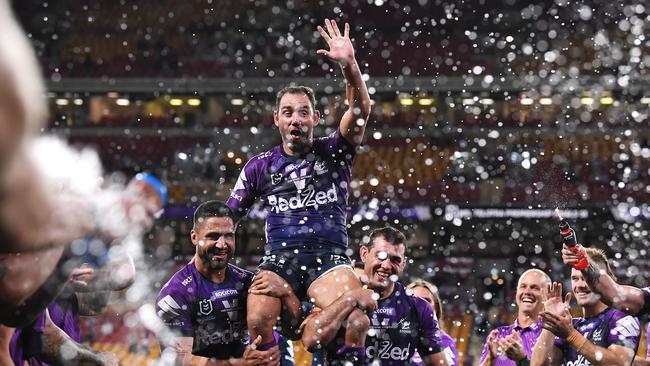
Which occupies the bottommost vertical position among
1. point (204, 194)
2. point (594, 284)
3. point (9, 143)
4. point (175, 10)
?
point (594, 284)

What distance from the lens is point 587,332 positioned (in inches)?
244

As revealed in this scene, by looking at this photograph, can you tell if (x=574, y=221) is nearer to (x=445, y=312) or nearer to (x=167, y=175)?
(x=445, y=312)

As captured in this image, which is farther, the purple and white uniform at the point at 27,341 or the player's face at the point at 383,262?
the player's face at the point at 383,262

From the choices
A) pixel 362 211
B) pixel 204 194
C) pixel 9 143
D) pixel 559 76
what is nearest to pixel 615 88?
pixel 559 76

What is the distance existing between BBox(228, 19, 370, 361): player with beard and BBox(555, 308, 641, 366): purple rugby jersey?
2046 millimetres

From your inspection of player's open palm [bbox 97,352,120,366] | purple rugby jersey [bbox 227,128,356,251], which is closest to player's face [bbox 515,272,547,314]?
purple rugby jersey [bbox 227,128,356,251]

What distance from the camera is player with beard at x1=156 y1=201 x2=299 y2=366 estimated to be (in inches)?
227

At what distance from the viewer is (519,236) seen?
24.2m

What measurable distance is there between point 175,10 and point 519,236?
15.1 metres

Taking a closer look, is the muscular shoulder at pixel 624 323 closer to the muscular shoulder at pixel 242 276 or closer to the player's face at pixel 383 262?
the player's face at pixel 383 262

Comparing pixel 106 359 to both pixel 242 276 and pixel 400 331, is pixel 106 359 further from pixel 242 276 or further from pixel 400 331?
pixel 400 331

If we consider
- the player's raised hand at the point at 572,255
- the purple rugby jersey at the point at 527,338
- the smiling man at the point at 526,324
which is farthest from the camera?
the purple rugby jersey at the point at 527,338

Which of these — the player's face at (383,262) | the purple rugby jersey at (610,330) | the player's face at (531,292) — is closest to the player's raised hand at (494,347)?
the player's face at (531,292)

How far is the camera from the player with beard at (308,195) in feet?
17.5
